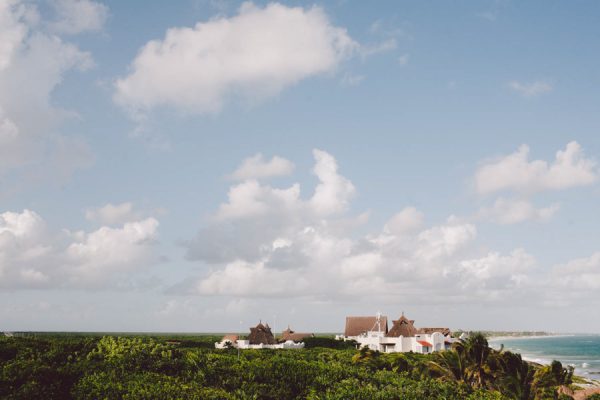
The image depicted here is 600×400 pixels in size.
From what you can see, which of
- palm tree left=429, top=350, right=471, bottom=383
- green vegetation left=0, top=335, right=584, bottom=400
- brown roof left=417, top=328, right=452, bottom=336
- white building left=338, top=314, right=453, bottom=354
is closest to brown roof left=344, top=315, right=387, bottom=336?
A: white building left=338, top=314, right=453, bottom=354

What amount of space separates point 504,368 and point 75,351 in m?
27.7

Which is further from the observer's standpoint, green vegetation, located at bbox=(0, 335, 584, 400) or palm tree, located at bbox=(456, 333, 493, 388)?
palm tree, located at bbox=(456, 333, 493, 388)

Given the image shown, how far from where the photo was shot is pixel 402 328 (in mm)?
88000

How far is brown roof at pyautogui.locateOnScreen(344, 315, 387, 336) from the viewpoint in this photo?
313 ft

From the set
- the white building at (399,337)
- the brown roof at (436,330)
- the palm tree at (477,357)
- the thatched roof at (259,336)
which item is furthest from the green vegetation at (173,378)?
the brown roof at (436,330)

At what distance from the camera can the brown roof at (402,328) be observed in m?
87.1

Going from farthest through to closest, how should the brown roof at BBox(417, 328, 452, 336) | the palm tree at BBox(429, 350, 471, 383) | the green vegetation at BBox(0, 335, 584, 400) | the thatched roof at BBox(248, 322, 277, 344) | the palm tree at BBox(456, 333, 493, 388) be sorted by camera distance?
the brown roof at BBox(417, 328, 452, 336)
the thatched roof at BBox(248, 322, 277, 344)
the palm tree at BBox(429, 350, 471, 383)
the palm tree at BBox(456, 333, 493, 388)
the green vegetation at BBox(0, 335, 584, 400)

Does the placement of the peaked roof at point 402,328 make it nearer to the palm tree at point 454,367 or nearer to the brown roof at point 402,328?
the brown roof at point 402,328

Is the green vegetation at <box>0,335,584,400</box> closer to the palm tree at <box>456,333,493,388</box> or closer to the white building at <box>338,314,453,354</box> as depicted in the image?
the palm tree at <box>456,333,493,388</box>

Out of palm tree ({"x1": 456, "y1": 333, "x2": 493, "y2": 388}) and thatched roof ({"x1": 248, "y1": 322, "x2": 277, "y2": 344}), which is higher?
palm tree ({"x1": 456, "y1": 333, "x2": 493, "y2": 388})

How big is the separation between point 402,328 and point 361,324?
12.9 m

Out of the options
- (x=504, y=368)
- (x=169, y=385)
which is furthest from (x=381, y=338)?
(x=169, y=385)

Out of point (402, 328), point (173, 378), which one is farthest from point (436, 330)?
point (173, 378)

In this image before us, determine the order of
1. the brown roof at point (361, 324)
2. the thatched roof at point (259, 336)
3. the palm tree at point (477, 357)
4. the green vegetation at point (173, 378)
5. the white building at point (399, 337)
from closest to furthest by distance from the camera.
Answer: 1. the green vegetation at point (173, 378)
2. the palm tree at point (477, 357)
3. the white building at point (399, 337)
4. the thatched roof at point (259, 336)
5. the brown roof at point (361, 324)
